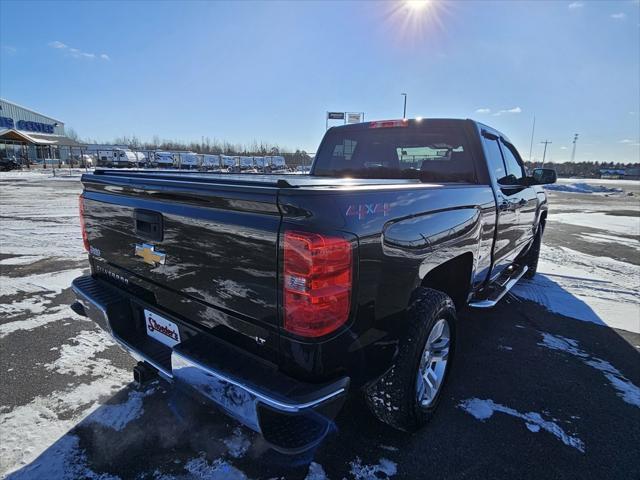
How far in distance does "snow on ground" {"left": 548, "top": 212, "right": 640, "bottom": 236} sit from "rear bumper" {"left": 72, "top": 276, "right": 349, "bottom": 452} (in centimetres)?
1144

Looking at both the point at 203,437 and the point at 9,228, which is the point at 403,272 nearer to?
the point at 203,437

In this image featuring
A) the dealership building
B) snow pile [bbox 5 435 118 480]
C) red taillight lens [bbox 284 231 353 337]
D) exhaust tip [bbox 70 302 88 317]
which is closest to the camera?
red taillight lens [bbox 284 231 353 337]

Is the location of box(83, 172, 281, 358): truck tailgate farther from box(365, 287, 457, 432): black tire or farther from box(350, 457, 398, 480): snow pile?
box(350, 457, 398, 480): snow pile

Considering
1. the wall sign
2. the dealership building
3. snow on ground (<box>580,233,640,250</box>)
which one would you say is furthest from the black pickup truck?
the wall sign

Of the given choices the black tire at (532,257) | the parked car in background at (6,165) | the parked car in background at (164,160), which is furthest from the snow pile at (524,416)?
the parked car in background at (6,165)

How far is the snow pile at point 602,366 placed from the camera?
2.86 m

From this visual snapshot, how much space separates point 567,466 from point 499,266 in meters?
2.08

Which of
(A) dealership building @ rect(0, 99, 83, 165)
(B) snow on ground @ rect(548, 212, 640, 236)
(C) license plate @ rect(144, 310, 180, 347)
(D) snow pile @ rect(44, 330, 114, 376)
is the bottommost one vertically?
(D) snow pile @ rect(44, 330, 114, 376)

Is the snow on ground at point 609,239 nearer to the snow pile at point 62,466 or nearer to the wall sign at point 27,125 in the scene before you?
the snow pile at point 62,466

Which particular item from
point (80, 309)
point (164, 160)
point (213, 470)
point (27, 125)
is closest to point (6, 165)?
point (164, 160)

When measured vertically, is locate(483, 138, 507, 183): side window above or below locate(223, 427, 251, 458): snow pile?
above

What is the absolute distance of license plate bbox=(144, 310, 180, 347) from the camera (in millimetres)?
2098

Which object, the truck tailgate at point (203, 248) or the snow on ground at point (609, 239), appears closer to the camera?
the truck tailgate at point (203, 248)

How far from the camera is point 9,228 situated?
8.24 meters
